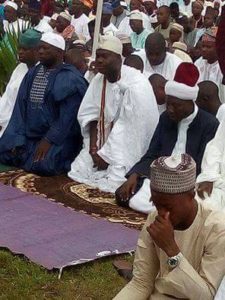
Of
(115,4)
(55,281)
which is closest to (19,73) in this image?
(55,281)

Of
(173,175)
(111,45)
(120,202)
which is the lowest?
(120,202)

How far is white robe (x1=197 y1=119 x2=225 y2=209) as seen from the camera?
5.85m

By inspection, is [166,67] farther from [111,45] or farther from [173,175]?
[173,175]

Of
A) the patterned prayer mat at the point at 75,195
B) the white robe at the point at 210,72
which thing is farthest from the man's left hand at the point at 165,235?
the white robe at the point at 210,72

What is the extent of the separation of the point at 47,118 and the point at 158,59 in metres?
1.81

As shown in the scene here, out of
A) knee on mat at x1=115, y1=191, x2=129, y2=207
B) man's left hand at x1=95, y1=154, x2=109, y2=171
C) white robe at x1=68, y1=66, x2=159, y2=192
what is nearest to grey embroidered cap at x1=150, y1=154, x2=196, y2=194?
knee on mat at x1=115, y1=191, x2=129, y2=207

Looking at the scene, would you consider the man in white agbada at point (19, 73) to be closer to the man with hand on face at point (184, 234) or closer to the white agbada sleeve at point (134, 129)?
the white agbada sleeve at point (134, 129)

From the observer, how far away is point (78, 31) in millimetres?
14484

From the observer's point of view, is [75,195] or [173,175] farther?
[75,195]

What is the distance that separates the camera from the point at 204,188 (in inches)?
230

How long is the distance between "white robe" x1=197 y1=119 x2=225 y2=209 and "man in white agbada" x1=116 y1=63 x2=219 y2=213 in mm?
409

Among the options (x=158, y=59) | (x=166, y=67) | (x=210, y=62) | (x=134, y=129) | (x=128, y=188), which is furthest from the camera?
(x=210, y=62)

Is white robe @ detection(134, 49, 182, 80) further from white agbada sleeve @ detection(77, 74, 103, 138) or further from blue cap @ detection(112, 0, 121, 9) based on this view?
blue cap @ detection(112, 0, 121, 9)

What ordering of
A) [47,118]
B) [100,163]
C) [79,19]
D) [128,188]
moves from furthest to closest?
[79,19] < [47,118] < [100,163] < [128,188]
